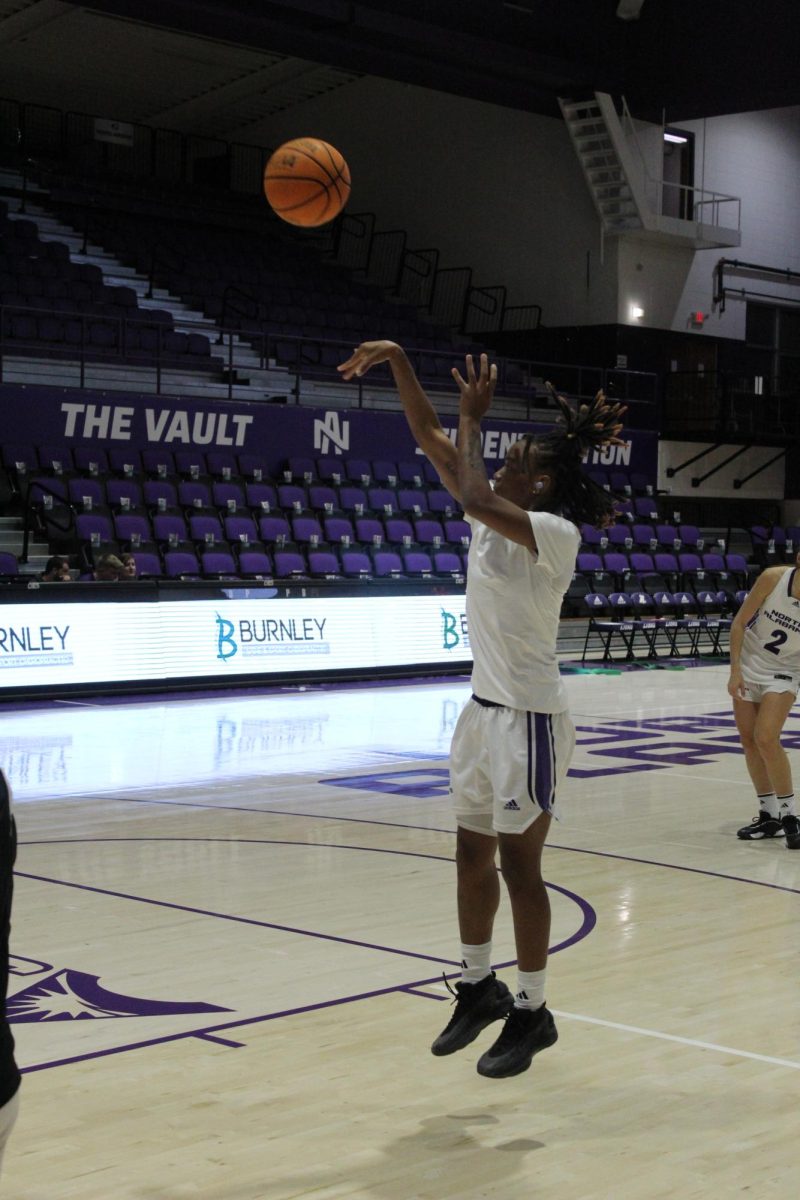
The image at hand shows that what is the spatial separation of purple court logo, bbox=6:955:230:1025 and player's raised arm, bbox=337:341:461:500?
6.03 ft

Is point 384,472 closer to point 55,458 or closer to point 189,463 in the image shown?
point 189,463

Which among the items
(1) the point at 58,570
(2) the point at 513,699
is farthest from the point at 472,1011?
(1) the point at 58,570

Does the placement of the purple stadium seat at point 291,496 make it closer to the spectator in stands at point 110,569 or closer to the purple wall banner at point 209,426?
the purple wall banner at point 209,426

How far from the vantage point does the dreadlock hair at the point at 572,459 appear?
4.30 m

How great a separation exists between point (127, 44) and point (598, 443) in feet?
78.4

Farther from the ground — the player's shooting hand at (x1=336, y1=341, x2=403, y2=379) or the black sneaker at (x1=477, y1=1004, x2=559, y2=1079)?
the player's shooting hand at (x1=336, y1=341, x2=403, y2=379)

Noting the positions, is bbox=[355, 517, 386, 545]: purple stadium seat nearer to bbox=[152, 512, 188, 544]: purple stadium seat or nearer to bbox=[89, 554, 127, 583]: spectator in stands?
bbox=[152, 512, 188, 544]: purple stadium seat

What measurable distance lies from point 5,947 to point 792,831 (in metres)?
6.21

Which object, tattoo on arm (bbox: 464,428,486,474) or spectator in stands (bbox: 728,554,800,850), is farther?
spectator in stands (bbox: 728,554,800,850)

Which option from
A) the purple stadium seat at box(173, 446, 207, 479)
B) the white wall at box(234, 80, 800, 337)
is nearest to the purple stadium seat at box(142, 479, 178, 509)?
the purple stadium seat at box(173, 446, 207, 479)

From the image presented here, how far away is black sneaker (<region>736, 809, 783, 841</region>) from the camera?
7.86 metres

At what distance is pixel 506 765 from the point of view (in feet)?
13.5

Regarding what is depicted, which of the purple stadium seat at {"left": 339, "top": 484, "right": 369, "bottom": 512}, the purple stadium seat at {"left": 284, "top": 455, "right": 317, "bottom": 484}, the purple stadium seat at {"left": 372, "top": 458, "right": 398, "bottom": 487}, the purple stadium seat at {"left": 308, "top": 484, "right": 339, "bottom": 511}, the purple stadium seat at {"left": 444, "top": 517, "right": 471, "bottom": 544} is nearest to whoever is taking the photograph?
the purple stadium seat at {"left": 308, "top": 484, "right": 339, "bottom": 511}

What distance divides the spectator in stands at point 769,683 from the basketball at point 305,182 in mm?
5607
